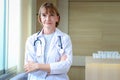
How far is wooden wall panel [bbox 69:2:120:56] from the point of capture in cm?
527

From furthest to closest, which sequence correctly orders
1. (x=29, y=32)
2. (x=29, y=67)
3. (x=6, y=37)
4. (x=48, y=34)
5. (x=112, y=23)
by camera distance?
1. (x=112, y=23)
2. (x=29, y=32)
3. (x=6, y=37)
4. (x=48, y=34)
5. (x=29, y=67)

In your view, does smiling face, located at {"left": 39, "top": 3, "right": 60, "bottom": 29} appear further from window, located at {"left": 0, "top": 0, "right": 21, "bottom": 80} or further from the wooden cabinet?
the wooden cabinet

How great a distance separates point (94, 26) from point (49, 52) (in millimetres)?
4012

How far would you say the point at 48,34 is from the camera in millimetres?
1421

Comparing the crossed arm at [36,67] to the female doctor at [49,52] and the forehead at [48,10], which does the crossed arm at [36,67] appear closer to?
the female doctor at [49,52]

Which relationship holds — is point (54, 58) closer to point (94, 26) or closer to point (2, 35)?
point (2, 35)

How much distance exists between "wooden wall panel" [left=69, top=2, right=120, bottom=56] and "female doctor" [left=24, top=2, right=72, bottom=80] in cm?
391

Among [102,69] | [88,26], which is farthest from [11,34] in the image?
[88,26]

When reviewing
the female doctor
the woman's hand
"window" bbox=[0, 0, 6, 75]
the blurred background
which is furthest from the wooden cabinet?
the woman's hand

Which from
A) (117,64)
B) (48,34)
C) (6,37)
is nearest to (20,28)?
(6,37)

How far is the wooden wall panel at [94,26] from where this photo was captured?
527cm

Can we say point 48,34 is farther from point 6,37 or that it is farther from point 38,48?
point 6,37

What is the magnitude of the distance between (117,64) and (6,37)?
5.52 feet

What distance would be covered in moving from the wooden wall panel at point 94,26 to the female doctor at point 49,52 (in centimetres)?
391
